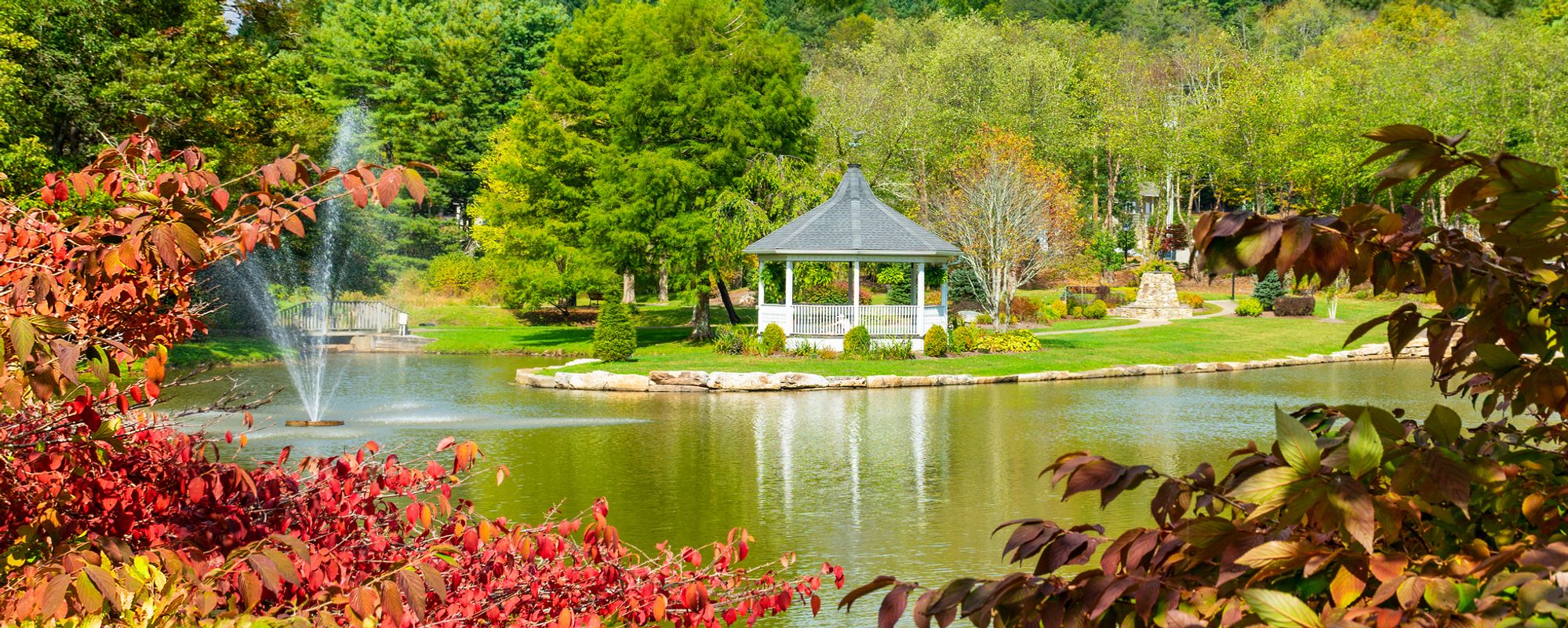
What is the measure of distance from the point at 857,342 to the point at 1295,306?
56.9ft

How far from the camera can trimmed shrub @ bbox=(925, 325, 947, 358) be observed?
25.6 metres

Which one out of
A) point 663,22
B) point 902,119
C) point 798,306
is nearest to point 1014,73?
point 902,119

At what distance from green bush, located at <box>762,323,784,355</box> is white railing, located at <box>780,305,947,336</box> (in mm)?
504

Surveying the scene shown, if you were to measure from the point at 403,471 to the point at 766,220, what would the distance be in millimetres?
24630

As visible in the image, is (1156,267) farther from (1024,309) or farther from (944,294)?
(944,294)

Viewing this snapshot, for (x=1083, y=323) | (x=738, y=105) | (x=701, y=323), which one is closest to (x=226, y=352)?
(x=701, y=323)

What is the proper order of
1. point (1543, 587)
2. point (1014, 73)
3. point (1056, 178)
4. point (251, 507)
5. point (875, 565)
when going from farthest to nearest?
1. point (1014, 73)
2. point (1056, 178)
3. point (875, 565)
4. point (251, 507)
5. point (1543, 587)

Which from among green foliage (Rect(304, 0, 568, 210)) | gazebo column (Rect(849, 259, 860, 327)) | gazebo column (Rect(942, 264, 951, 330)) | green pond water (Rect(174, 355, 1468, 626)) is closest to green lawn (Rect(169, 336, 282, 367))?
green pond water (Rect(174, 355, 1468, 626))

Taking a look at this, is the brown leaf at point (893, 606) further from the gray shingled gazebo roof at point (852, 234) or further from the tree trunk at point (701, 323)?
the tree trunk at point (701, 323)

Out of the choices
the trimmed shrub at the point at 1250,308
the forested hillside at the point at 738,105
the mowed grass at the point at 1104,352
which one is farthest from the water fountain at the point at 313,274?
the trimmed shrub at the point at 1250,308

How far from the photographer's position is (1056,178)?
36.8 m

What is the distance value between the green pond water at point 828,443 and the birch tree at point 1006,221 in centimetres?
775

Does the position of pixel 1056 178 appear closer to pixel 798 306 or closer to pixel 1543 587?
pixel 798 306

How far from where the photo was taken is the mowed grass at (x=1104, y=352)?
23.7 m
